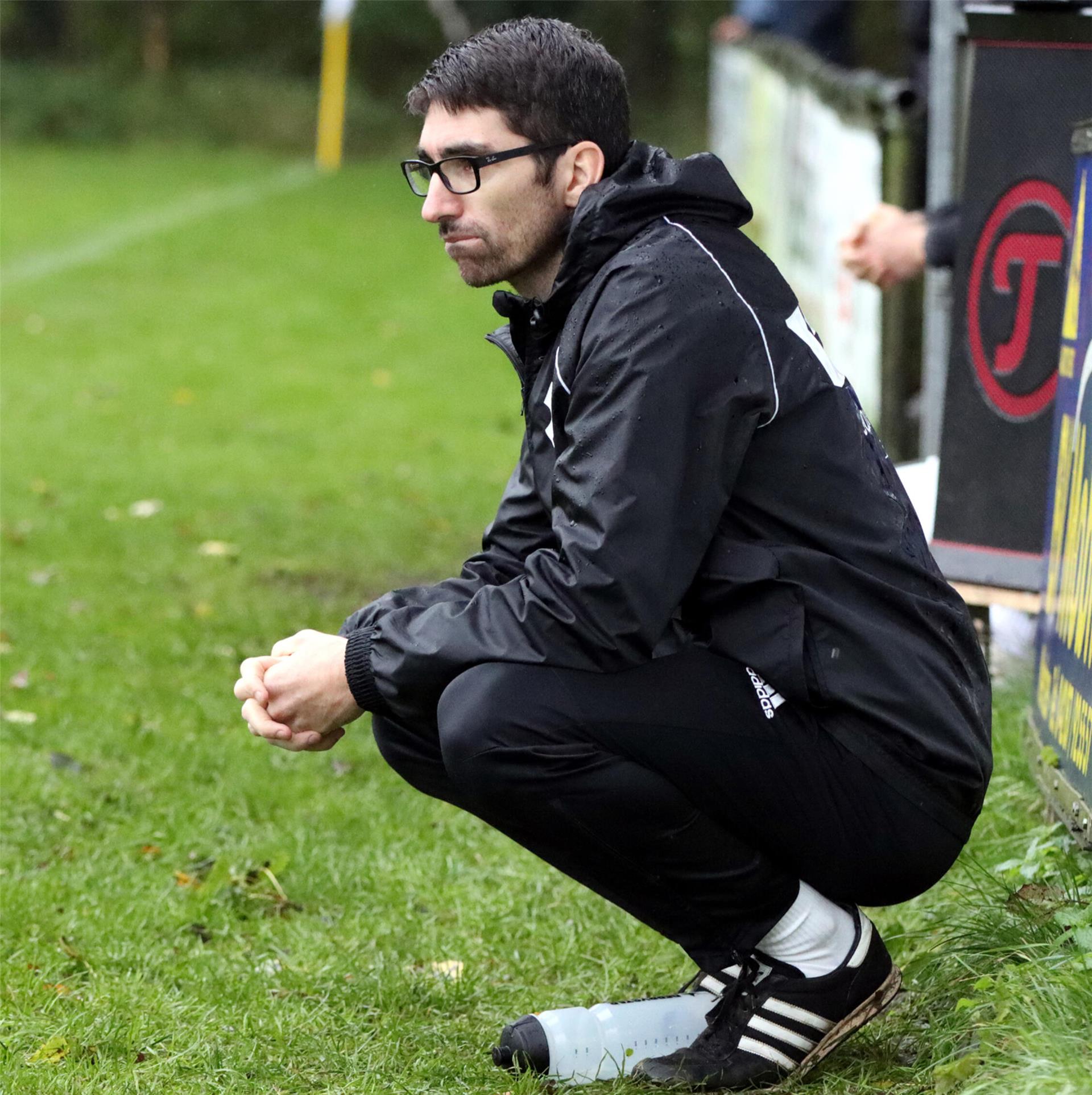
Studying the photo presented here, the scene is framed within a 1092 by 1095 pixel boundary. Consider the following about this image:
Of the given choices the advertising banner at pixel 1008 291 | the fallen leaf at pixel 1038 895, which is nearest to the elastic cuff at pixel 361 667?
the fallen leaf at pixel 1038 895

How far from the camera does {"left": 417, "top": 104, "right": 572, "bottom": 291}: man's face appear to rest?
9.45ft

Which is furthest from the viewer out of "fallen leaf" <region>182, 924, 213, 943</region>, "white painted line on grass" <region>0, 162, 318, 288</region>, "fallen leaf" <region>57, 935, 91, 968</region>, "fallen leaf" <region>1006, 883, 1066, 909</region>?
"white painted line on grass" <region>0, 162, 318, 288</region>

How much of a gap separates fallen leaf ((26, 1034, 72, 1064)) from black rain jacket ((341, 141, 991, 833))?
84 centimetres

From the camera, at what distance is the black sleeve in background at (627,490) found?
2561 millimetres

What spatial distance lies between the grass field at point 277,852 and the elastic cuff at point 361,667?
678mm

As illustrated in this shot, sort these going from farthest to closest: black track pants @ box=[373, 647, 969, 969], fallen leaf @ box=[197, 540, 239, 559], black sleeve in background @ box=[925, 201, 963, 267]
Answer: fallen leaf @ box=[197, 540, 239, 559] → black sleeve in background @ box=[925, 201, 963, 267] → black track pants @ box=[373, 647, 969, 969]

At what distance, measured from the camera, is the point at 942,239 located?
4.73m

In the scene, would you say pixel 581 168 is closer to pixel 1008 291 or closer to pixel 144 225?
pixel 1008 291

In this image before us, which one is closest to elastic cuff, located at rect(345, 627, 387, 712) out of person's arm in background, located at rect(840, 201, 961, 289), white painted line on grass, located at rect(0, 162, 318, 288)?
person's arm in background, located at rect(840, 201, 961, 289)

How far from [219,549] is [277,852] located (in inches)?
114

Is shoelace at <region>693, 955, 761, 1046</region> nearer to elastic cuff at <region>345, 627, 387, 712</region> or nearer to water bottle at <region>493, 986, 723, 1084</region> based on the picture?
water bottle at <region>493, 986, 723, 1084</region>

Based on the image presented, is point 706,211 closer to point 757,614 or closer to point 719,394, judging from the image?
point 719,394

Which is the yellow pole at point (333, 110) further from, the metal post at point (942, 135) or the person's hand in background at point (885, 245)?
the person's hand in background at point (885, 245)

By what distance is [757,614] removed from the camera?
271 centimetres
